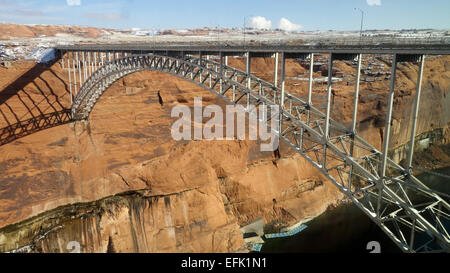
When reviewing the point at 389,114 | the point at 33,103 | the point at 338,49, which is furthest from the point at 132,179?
the point at 389,114

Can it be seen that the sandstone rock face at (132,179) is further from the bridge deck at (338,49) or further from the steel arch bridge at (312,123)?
the bridge deck at (338,49)

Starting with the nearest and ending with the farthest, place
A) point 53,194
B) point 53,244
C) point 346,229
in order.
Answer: point 53,244 < point 53,194 < point 346,229

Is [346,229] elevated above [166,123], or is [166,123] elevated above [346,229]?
[166,123]

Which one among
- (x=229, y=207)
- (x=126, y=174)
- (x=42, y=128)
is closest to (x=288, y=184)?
(x=229, y=207)

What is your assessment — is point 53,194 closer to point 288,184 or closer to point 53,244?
point 53,244

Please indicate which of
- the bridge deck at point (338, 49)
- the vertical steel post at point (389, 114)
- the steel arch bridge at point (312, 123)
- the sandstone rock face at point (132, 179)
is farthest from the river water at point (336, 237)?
the vertical steel post at point (389, 114)

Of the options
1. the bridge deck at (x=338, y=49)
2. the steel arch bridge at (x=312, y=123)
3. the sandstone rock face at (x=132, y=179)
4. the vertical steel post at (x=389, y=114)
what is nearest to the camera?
the bridge deck at (x=338, y=49)

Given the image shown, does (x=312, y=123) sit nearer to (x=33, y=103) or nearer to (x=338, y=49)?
(x=338, y=49)
